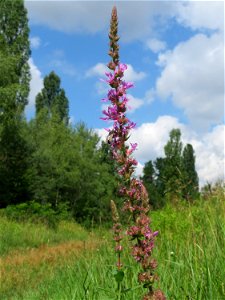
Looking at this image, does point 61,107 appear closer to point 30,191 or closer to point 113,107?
point 30,191

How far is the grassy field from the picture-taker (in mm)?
3740

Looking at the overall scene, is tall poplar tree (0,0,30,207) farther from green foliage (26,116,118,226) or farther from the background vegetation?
green foliage (26,116,118,226)

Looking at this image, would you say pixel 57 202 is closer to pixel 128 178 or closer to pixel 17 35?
pixel 17 35

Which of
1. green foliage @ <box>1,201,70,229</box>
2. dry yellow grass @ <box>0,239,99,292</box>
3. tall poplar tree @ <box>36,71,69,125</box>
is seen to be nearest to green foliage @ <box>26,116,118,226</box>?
tall poplar tree @ <box>36,71,69,125</box>

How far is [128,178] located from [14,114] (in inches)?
1245

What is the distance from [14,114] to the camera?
32.8 meters

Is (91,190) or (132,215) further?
(91,190)

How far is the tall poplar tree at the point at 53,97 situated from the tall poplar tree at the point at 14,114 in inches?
592

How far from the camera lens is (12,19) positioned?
3547cm

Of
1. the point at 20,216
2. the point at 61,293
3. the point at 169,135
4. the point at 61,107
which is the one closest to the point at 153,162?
the point at 169,135

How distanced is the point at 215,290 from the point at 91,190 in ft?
132

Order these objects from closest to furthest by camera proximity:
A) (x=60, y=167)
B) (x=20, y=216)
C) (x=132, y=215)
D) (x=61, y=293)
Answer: (x=132, y=215), (x=61, y=293), (x=20, y=216), (x=60, y=167)

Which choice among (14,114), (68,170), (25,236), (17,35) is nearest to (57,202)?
(68,170)

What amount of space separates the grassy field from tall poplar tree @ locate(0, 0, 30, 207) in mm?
12936
